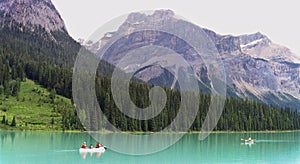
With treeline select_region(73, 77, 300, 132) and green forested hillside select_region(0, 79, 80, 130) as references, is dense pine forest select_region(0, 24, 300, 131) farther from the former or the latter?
green forested hillside select_region(0, 79, 80, 130)

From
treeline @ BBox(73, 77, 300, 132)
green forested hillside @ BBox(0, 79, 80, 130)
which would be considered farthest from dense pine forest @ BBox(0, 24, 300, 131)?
green forested hillside @ BBox(0, 79, 80, 130)

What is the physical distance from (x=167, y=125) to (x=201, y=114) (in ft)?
66.0

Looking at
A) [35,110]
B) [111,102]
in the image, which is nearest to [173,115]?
[111,102]

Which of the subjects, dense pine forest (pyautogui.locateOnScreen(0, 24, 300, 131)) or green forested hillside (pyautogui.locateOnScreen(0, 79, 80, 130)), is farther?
dense pine forest (pyautogui.locateOnScreen(0, 24, 300, 131))

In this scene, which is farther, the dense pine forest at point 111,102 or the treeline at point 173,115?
the dense pine forest at point 111,102

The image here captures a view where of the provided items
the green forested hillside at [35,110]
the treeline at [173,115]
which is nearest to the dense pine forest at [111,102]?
the treeline at [173,115]

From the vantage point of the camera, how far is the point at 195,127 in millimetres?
148625

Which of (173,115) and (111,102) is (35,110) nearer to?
(111,102)

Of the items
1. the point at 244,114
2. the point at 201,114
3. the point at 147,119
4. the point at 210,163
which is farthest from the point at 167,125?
the point at 210,163

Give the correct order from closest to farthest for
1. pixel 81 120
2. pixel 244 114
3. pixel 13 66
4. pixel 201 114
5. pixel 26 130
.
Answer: pixel 26 130
pixel 81 120
pixel 13 66
pixel 201 114
pixel 244 114

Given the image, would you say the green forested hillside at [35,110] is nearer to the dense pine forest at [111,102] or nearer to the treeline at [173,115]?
the dense pine forest at [111,102]

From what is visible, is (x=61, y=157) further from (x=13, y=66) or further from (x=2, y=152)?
(x=13, y=66)

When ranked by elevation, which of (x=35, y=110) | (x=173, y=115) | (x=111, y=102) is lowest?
(x=173, y=115)

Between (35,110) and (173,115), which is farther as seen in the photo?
(173,115)
